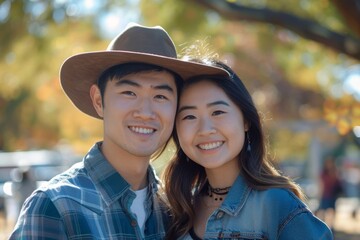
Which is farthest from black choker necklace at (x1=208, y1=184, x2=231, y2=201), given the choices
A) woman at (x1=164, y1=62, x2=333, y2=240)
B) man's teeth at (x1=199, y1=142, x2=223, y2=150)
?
man's teeth at (x1=199, y1=142, x2=223, y2=150)

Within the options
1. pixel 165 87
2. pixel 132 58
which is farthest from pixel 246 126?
pixel 132 58

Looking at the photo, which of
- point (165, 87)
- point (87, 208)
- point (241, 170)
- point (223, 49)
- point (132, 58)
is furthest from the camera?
point (223, 49)

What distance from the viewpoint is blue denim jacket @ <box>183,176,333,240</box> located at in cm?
303

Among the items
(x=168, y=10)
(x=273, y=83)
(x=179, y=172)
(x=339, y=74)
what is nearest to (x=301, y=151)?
(x=273, y=83)

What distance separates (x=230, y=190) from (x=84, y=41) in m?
12.7

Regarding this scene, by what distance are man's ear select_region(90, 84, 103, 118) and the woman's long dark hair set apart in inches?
16.1

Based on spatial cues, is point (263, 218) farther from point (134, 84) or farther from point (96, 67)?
point (96, 67)

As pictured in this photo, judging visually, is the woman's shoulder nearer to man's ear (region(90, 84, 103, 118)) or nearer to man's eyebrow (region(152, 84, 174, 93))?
man's eyebrow (region(152, 84, 174, 93))

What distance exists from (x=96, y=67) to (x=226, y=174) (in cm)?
80

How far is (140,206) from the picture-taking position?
3367 mm

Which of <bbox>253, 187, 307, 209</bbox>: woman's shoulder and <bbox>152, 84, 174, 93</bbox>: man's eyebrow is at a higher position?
<bbox>152, 84, 174, 93</bbox>: man's eyebrow

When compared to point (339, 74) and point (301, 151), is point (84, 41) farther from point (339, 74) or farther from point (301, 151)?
point (301, 151)

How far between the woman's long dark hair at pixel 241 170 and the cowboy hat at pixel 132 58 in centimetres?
8

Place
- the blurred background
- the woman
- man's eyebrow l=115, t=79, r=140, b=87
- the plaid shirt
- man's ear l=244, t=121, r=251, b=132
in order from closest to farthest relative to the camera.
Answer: the plaid shirt
the woman
man's eyebrow l=115, t=79, r=140, b=87
man's ear l=244, t=121, r=251, b=132
the blurred background
